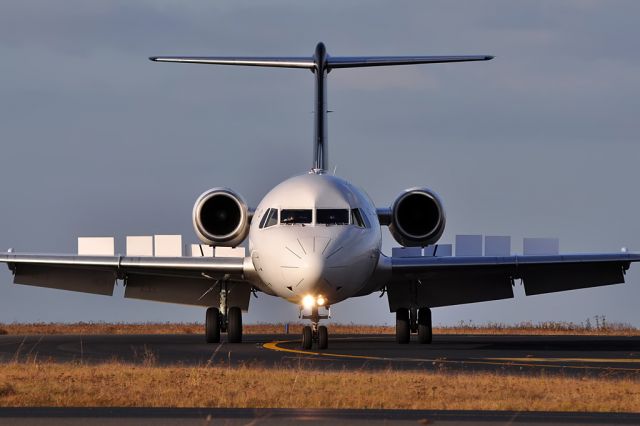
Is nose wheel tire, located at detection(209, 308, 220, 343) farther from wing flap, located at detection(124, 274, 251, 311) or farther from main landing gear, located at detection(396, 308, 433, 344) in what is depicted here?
main landing gear, located at detection(396, 308, 433, 344)

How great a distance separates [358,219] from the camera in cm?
3027

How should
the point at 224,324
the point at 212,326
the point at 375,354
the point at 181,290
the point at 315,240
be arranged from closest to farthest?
the point at 375,354 < the point at 315,240 < the point at 212,326 < the point at 224,324 < the point at 181,290

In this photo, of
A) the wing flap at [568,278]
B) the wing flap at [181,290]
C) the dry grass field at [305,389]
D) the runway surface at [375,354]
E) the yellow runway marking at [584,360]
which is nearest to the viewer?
the dry grass field at [305,389]

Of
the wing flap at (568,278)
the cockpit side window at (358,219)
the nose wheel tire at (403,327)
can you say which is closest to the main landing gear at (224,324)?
the nose wheel tire at (403,327)

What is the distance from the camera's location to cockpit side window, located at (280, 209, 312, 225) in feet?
97.5

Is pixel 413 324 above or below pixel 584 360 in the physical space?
above

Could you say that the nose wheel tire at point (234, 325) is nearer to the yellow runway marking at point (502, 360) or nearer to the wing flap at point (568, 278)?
the yellow runway marking at point (502, 360)

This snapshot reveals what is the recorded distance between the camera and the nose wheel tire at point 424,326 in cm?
3441

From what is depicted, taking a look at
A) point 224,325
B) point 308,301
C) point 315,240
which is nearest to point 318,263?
point 315,240

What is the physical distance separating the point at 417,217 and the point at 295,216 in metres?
5.67

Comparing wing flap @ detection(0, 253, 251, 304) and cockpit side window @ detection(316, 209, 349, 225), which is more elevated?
cockpit side window @ detection(316, 209, 349, 225)

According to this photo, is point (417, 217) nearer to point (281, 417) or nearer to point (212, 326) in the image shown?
point (212, 326)

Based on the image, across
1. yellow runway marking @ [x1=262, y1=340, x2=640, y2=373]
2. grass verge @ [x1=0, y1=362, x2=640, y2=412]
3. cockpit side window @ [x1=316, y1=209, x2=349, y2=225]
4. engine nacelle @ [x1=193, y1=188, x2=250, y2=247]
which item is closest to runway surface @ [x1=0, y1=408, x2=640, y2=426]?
grass verge @ [x1=0, y1=362, x2=640, y2=412]

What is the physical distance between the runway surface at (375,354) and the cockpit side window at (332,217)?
2682mm
